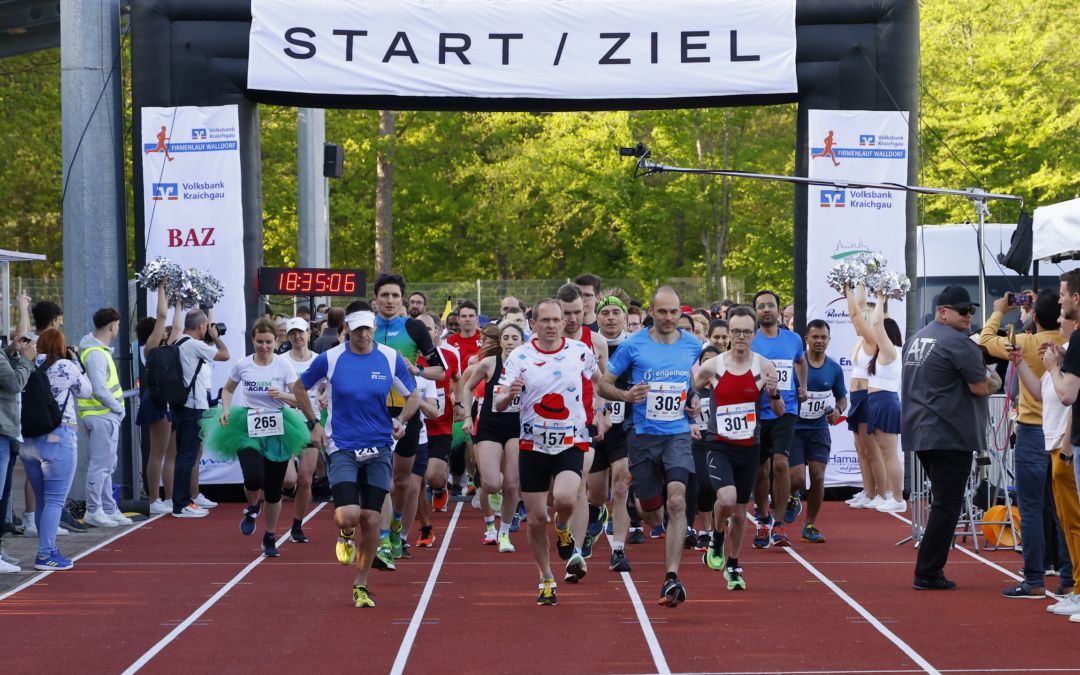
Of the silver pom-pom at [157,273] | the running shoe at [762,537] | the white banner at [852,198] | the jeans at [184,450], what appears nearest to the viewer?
the running shoe at [762,537]

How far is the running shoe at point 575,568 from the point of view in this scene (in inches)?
398

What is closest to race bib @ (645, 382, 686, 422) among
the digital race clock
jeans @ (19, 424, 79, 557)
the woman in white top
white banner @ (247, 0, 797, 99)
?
jeans @ (19, 424, 79, 557)

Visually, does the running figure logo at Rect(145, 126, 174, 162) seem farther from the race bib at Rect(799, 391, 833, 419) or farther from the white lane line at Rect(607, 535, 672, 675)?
the white lane line at Rect(607, 535, 672, 675)

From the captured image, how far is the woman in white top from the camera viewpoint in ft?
47.4

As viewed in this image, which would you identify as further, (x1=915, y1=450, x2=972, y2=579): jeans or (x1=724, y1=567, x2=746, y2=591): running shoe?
(x1=724, y1=567, x2=746, y2=591): running shoe

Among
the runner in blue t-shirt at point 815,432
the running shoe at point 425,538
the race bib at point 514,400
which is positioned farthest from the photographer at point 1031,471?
the running shoe at point 425,538

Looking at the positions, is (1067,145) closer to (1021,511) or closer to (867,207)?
(867,207)

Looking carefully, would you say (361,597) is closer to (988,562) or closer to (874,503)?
(988,562)

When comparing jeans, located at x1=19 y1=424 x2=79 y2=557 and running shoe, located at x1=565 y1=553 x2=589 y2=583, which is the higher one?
jeans, located at x1=19 y1=424 x2=79 y2=557

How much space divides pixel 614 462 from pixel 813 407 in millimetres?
2363

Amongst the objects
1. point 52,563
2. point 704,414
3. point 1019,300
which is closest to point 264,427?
point 52,563

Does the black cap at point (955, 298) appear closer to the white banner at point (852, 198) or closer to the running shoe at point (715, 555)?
the running shoe at point (715, 555)

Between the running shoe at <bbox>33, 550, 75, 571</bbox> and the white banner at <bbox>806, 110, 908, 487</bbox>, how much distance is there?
325 inches

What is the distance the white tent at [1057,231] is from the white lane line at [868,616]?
3.05 m
